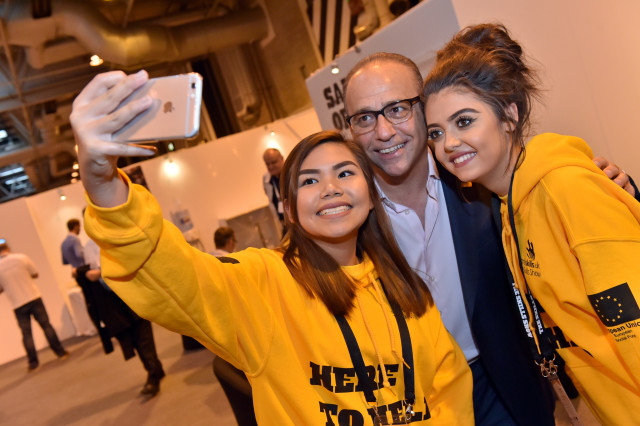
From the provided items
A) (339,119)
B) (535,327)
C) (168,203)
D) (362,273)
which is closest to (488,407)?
(535,327)

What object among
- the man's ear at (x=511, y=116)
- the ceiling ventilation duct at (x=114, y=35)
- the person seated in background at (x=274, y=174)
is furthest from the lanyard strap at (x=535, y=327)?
the ceiling ventilation duct at (x=114, y=35)

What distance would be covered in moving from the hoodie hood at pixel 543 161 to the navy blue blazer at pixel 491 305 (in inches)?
15.4

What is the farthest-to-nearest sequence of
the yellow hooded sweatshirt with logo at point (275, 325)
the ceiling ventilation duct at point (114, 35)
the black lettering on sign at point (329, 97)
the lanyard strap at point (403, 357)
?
Result: the ceiling ventilation duct at point (114, 35)
the black lettering on sign at point (329, 97)
the lanyard strap at point (403, 357)
the yellow hooded sweatshirt with logo at point (275, 325)

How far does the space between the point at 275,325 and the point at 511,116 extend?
0.90 meters

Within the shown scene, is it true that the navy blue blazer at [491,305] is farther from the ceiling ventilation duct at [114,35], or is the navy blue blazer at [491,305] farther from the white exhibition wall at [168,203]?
the ceiling ventilation duct at [114,35]

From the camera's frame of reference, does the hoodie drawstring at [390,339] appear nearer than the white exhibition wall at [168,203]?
Yes

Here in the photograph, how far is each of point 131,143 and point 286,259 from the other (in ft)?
2.21

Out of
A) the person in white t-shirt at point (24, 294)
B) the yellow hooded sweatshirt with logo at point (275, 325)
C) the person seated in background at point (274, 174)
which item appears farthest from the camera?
the person in white t-shirt at point (24, 294)

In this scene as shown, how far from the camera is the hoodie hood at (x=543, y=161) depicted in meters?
1.32

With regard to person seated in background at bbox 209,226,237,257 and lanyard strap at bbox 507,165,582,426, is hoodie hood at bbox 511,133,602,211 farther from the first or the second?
person seated in background at bbox 209,226,237,257

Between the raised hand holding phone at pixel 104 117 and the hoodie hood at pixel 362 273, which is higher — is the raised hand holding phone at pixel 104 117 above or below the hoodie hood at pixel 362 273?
above

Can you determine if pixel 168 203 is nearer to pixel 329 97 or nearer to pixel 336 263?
pixel 329 97

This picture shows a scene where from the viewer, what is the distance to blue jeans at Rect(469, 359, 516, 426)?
189 centimetres

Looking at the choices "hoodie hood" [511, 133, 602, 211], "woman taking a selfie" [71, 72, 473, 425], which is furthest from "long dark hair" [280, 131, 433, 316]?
"hoodie hood" [511, 133, 602, 211]
